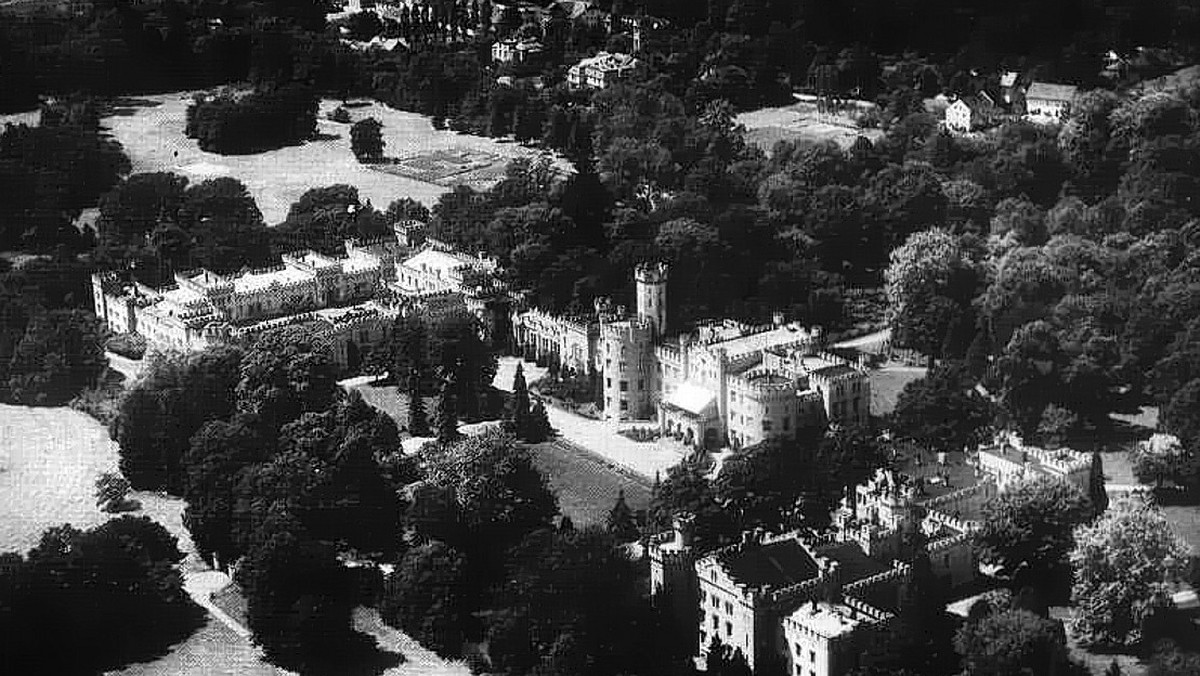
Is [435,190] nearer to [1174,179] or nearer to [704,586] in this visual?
[1174,179]

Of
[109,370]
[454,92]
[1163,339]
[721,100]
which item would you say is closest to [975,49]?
[721,100]

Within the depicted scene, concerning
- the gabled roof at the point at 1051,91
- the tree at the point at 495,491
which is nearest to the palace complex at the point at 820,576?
the tree at the point at 495,491

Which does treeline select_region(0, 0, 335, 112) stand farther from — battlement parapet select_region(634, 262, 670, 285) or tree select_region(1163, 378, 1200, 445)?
tree select_region(1163, 378, 1200, 445)

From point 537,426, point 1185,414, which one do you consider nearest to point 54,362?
point 537,426

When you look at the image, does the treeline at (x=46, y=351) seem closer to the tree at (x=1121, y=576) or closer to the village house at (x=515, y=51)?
the tree at (x=1121, y=576)

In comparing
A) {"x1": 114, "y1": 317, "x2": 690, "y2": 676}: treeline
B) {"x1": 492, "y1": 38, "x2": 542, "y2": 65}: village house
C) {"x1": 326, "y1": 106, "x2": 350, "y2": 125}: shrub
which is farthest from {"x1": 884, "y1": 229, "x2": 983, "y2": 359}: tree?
{"x1": 492, "y1": 38, "x2": 542, "y2": 65}: village house

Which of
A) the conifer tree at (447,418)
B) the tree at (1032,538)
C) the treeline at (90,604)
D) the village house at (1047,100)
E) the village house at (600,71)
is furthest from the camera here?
the village house at (600,71)

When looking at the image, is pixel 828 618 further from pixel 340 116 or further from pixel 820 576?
pixel 340 116

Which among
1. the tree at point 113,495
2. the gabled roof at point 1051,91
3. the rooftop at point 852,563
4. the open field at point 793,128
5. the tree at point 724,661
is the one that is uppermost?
the gabled roof at point 1051,91

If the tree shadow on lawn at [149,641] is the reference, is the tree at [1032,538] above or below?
above
